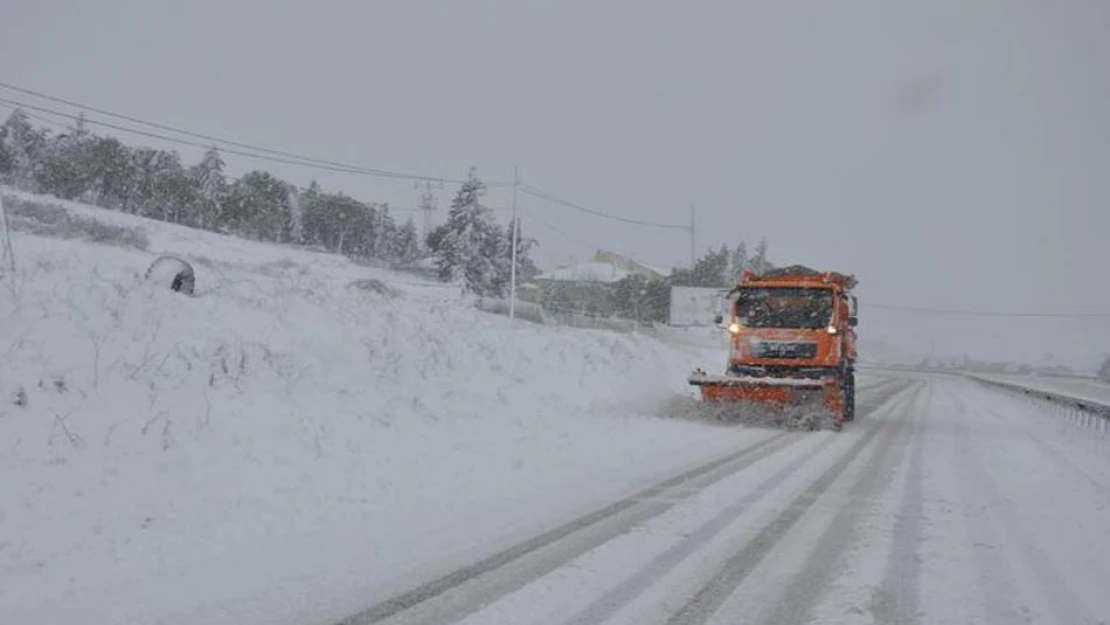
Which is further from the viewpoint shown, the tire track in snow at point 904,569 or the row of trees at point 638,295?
the row of trees at point 638,295

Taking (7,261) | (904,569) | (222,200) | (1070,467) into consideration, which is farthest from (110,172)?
(904,569)

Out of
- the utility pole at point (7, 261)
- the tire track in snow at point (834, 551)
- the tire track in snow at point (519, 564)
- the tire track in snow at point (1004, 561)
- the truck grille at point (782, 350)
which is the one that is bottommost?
the tire track in snow at point (519, 564)

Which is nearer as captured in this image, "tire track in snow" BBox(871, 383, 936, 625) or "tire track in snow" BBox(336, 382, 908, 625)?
"tire track in snow" BBox(336, 382, 908, 625)

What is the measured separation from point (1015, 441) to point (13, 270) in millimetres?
16909

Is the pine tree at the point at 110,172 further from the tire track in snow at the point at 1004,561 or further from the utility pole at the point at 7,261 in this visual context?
the tire track in snow at the point at 1004,561

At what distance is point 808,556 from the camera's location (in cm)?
637

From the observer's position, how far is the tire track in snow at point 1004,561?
5.16 metres

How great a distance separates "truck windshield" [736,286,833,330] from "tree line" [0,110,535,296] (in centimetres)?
4611

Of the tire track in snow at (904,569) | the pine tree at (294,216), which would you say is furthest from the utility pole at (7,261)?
the pine tree at (294,216)

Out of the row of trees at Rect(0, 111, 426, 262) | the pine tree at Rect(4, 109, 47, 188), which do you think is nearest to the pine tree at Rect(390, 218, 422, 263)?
the row of trees at Rect(0, 111, 426, 262)

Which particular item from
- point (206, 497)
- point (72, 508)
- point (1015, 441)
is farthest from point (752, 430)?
point (72, 508)

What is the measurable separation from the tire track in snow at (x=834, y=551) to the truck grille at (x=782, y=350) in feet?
13.8

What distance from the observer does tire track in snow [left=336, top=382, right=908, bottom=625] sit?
4.86 meters

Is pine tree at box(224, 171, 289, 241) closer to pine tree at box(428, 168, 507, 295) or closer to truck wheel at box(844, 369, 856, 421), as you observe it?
pine tree at box(428, 168, 507, 295)
